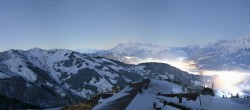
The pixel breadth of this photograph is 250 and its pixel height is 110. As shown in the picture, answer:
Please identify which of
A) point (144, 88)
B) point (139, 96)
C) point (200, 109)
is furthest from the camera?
point (144, 88)

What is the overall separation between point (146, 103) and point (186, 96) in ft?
56.1

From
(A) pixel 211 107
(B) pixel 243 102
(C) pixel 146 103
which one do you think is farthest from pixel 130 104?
(B) pixel 243 102

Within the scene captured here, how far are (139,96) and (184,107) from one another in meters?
27.8

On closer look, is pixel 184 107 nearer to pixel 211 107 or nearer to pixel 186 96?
pixel 211 107

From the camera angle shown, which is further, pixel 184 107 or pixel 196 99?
pixel 196 99

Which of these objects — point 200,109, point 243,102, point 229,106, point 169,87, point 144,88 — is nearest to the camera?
point 200,109

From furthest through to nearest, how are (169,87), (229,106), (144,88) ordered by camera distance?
(169,87) < (144,88) < (229,106)

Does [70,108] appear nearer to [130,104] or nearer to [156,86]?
[156,86]

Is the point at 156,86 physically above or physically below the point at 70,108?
above

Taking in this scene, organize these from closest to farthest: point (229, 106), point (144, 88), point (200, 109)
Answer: point (200, 109) → point (229, 106) → point (144, 88)

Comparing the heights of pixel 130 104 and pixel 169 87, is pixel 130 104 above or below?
below

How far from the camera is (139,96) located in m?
133

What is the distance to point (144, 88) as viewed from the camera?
5999 inches

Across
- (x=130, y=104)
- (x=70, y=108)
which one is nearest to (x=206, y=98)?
(x=130, y=104)
